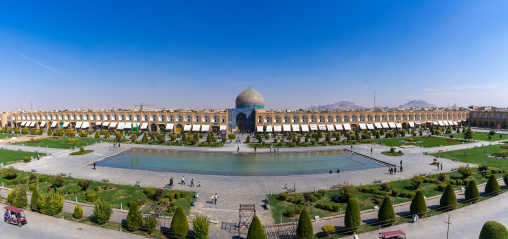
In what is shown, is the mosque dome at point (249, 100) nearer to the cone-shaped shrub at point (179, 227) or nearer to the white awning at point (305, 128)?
the white awning at point (305, 128)

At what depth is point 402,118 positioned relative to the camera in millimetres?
69188

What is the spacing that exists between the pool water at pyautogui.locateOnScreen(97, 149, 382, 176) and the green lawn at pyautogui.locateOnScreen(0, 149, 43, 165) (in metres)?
10.1

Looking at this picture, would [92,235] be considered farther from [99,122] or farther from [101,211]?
[99,122]

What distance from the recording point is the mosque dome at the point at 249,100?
65.1 metres

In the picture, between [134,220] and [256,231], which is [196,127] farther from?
[256,231]

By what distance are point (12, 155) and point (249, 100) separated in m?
45.0

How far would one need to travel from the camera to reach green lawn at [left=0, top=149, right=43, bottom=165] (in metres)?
30.4

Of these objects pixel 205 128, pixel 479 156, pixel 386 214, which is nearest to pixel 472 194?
pixel 386 214

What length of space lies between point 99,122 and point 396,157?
223 ft

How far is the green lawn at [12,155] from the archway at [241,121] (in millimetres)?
38602

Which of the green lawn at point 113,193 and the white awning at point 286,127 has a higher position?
the white awning at point 286,127

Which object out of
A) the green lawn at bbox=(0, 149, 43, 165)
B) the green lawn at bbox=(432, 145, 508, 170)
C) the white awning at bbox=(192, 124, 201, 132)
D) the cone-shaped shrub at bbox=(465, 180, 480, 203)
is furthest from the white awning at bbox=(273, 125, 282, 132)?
the cone-shaped shrub at bbox=(465, 180, 480, 203)

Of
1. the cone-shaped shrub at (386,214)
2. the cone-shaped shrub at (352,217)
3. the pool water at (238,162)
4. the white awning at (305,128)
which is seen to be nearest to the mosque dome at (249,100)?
the white awning at (305,128)

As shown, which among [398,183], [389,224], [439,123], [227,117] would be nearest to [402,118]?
[439,123]
